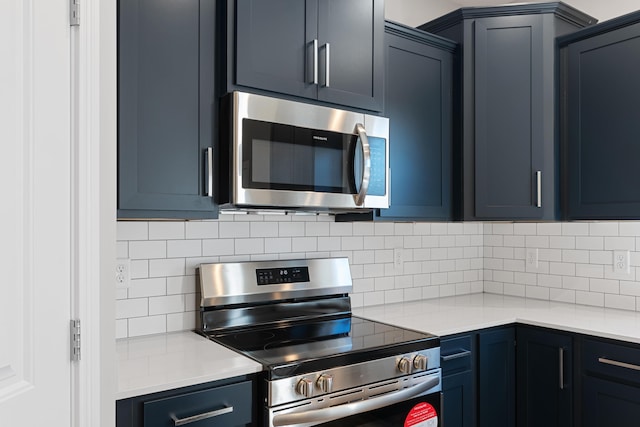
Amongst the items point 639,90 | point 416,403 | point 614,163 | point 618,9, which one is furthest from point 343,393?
point 618,9

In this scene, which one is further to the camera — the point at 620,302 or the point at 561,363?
the point at 620,302

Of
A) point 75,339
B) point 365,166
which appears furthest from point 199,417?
point 365,166

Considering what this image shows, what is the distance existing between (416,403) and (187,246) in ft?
3.68

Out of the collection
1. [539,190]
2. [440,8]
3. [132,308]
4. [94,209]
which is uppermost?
[440,8]

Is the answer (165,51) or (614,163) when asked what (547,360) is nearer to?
(614,163)

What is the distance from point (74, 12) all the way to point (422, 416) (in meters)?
1.81

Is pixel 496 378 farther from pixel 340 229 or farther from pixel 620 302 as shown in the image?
pixel 340 229

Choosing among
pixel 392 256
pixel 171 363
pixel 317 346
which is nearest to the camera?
pixel 171 363

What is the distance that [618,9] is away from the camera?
282 centimetres

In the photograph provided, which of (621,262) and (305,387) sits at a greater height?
(621,262)

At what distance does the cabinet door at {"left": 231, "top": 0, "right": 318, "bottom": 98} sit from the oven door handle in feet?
3.86

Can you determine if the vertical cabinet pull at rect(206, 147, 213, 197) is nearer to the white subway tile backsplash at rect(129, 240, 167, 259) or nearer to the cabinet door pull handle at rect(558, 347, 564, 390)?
the white subway tile backsplash at rect(129, 240, 167, 259)

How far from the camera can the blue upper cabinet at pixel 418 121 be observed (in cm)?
248

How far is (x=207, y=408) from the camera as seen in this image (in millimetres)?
1586
